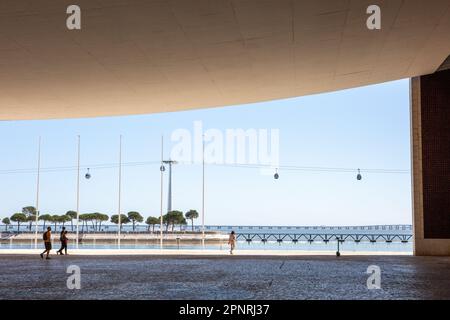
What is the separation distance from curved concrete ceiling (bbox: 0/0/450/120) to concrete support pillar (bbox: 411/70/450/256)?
1.30 meters

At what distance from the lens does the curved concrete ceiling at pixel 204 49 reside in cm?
1170

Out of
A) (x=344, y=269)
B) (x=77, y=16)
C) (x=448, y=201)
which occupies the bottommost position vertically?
(x=344, y=269)

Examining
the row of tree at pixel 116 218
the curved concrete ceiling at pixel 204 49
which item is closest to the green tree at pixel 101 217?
the row of tree at pixel 116 218

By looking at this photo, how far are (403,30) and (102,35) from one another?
26.6 feet

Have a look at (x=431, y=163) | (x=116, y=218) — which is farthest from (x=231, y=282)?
(x=116, y=218)

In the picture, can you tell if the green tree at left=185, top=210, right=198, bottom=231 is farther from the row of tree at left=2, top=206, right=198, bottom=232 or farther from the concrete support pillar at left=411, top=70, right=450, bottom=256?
the concrete support pillar at left=411, top=70, right=450, bottom=256

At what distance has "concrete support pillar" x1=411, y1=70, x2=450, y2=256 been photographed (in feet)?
67.9

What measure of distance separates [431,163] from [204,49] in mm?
11496

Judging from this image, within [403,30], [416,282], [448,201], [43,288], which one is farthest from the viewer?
[448,201]

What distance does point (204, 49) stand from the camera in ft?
47.9

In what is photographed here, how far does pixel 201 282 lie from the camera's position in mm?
12055
